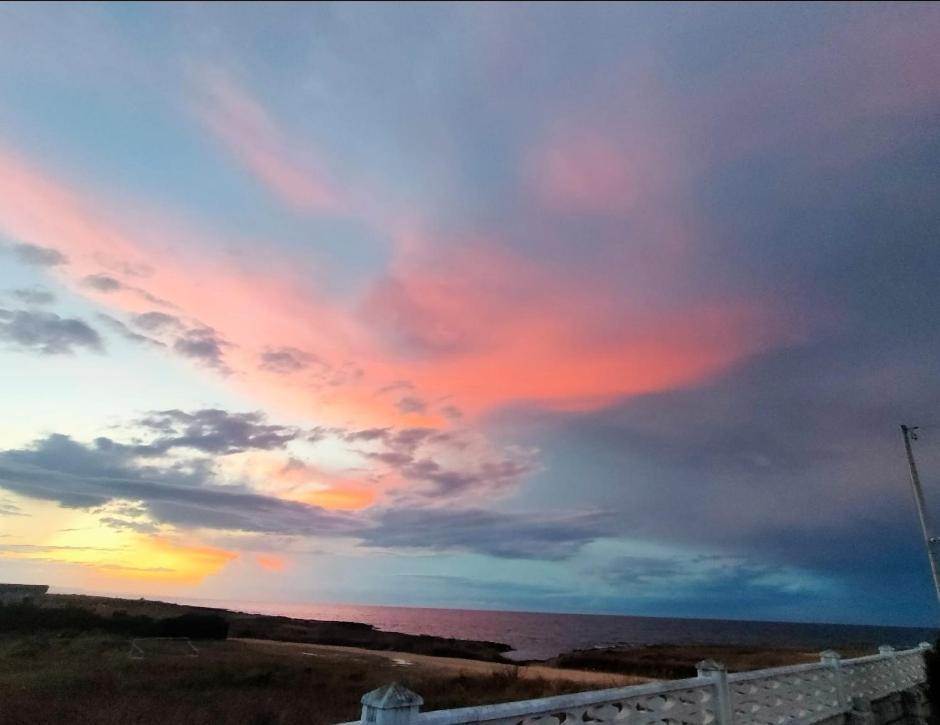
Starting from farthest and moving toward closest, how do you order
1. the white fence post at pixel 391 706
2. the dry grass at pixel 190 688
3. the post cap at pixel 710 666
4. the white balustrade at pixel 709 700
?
the dry grass at pixel 190 688, the post cap at pixel 710 666, the white balustrade at pixel 709 700, the white fence post at pixel 391 706

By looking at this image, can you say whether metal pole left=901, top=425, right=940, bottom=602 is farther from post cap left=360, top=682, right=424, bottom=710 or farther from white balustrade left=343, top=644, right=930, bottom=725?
post cap left=360, top=682, right=424, bottom=710

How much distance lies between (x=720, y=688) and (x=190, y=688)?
1574 cm

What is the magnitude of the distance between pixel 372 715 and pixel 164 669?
20459 millimetres

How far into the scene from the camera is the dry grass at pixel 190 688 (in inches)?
547

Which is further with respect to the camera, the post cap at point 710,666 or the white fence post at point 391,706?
the post cap at point 710,666

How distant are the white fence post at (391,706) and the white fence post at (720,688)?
639cm

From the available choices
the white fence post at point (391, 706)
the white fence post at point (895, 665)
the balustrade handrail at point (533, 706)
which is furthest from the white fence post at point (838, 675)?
the white fence post at point (391, 706)

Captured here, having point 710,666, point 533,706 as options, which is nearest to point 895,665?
point 710,666

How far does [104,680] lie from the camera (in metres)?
18.3

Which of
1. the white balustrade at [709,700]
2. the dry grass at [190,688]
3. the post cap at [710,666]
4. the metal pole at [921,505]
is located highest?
the metal pole at [921,505]

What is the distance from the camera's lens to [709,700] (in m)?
10.0

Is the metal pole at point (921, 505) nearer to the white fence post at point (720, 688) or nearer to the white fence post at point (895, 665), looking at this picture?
the white fence post at point (895, 665)

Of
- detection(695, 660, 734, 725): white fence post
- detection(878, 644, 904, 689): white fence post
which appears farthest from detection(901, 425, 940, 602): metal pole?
detection(695, 660, 734, 725): white fence post

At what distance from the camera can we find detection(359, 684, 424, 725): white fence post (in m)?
5.64
